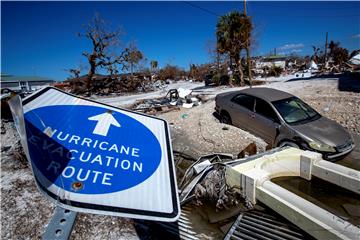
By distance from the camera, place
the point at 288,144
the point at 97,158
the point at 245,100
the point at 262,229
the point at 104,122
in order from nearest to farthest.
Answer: the point at 97,158
the point at 104,122
the point at 262,229
the point at 288,144
the point at 245,100

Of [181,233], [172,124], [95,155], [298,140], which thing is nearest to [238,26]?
[172,124]

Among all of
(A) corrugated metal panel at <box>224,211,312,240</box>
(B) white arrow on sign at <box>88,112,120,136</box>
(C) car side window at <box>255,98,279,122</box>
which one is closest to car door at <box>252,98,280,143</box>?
(C) car side window at <box>255,98,279,122</box>

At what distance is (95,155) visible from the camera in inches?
37.5

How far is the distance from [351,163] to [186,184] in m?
4.05

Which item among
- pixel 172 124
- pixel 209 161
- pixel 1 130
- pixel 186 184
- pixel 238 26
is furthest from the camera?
pixel 238 26

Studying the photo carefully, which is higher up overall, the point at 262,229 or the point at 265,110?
the point at 265,110

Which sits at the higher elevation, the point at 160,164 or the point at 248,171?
the point at 160,164

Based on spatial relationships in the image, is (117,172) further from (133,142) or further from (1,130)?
(1,130)

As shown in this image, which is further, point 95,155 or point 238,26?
point 238,26

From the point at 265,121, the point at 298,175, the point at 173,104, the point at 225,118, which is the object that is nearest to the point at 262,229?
the point at 298,175

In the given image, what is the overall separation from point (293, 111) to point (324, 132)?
930 millimetres

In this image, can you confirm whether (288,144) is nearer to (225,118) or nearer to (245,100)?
(245,100)

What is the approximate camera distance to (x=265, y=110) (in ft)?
19.0

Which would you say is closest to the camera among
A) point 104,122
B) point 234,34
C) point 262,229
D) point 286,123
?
point 104,122
